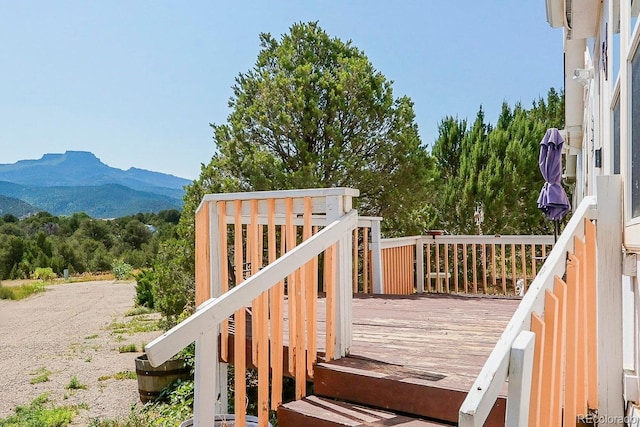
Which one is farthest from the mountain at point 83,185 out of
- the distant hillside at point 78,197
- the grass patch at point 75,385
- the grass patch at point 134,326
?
the grass patch at point 75,385

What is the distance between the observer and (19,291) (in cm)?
1858

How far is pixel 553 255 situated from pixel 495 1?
12.3 meters

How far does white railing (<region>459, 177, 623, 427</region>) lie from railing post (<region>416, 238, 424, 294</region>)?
4822mm

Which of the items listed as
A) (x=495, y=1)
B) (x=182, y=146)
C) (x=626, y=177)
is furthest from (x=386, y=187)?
(x=182, y=146)

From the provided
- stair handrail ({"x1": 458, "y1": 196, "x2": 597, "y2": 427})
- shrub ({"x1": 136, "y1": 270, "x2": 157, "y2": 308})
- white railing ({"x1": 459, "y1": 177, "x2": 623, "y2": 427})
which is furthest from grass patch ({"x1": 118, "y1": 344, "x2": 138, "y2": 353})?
stair handrail ({"x1": 458, "y1": 196, "x2": 597, "y2": 427})

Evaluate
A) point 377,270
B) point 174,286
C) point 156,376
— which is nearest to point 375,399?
point 377,270

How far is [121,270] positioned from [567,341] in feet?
79.9

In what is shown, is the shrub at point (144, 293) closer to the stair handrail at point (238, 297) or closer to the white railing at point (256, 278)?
the white railing at point (256, 278)

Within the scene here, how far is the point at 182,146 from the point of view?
40.7m

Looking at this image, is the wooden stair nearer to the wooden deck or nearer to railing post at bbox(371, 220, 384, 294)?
the wooden deck

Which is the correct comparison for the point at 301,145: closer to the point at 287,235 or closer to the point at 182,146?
the point at 287,235

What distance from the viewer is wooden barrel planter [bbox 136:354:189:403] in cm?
546

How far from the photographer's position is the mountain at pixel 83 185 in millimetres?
73438

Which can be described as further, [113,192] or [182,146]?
[113,192]
